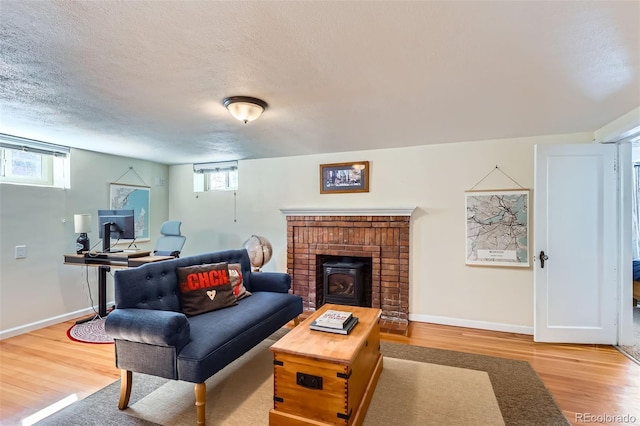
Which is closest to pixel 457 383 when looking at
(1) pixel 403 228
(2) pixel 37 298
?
(1) pixel 403 228

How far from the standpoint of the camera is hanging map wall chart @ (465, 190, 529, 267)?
353 centimetres

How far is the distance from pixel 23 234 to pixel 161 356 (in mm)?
3000

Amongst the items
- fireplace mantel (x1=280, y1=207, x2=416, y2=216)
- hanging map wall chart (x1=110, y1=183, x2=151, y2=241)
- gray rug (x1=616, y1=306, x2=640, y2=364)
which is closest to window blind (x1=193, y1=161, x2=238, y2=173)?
hanging map wall chart (x1=110, y1=183, x2=151, y2=241)

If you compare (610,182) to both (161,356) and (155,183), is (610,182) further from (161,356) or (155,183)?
(155,183)

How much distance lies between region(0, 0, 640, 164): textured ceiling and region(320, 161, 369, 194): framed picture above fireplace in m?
1.07

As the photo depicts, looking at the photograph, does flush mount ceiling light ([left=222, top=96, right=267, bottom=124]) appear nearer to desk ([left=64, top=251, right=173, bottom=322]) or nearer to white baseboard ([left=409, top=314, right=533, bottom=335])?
desk ([left=64, top=251, right=173, bottom=322])

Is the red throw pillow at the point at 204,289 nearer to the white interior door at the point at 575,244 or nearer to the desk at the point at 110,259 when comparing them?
the desk at the point at 110,259

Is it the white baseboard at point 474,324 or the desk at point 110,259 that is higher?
the desk at point 110,259

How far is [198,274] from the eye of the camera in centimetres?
270

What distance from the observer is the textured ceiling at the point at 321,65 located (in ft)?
4.59

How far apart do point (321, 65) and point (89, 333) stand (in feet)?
12.5

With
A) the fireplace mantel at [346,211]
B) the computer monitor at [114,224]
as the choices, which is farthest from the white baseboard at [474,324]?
the computer monitor at [114,224]

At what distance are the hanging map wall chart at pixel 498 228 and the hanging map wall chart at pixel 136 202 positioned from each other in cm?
470

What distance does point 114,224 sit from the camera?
3.74 metres
